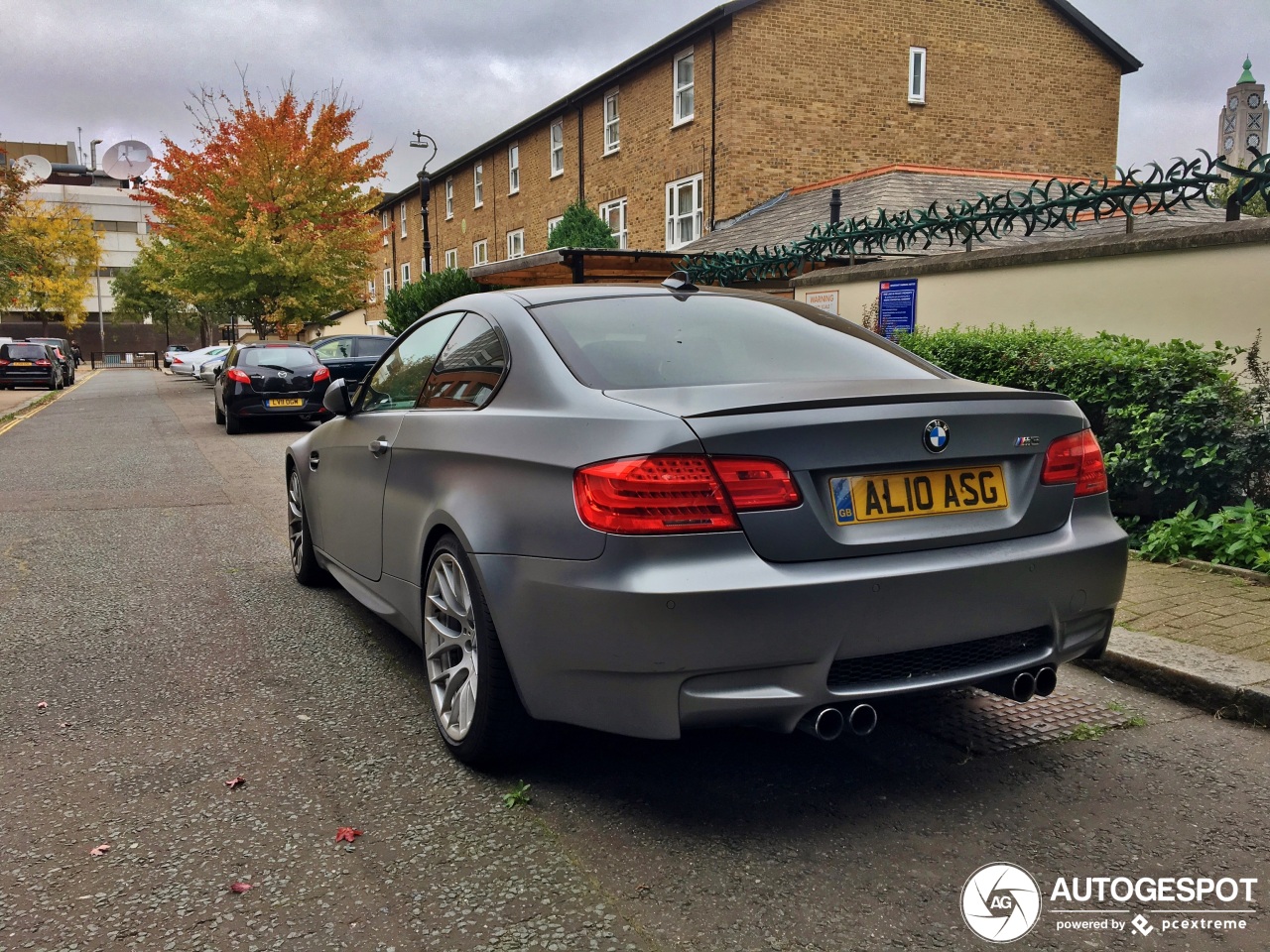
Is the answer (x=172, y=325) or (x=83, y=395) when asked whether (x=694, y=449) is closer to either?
(x=83, y=395)

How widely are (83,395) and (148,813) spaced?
30648mm

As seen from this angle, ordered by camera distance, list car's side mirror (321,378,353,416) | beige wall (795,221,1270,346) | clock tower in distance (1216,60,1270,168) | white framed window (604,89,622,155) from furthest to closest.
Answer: clock tower in distance (1216,60,1270,168), white framed window (604,89,622,155), beige wall (795,221,1270,346), car's side mirror (321,378,353,416)

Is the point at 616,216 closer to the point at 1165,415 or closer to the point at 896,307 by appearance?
the point at 896,307

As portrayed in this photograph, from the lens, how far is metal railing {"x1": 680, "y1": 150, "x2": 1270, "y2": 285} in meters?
7.21

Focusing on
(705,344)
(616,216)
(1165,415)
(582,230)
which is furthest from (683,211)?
(705,344)

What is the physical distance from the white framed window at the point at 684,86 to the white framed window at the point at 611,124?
3.42 m

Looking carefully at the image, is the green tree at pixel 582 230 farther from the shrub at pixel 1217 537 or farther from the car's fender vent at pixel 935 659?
the car's fender vent at pixel 935 659

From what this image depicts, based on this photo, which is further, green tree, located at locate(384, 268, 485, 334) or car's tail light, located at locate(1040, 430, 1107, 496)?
green tree, located at locate(384, 268, 485, 334)

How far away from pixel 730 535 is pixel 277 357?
53.6ft

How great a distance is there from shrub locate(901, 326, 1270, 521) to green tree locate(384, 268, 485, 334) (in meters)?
18.3

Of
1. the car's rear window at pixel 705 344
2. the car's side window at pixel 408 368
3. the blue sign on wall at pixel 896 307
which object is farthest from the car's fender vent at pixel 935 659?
the blue sign on wall at pixel 896 307

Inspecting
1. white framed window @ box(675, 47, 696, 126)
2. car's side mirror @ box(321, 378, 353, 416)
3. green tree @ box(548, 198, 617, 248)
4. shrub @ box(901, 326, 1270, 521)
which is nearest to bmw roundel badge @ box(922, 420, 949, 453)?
car's side mirror @ box(321, 378, 353, 416)

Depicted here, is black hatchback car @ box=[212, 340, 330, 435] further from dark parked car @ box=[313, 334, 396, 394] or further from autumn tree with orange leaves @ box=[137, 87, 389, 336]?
autumn tree with orange leaves @ box=[137, 87, 389, 336]

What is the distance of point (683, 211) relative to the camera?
26.2 metres
